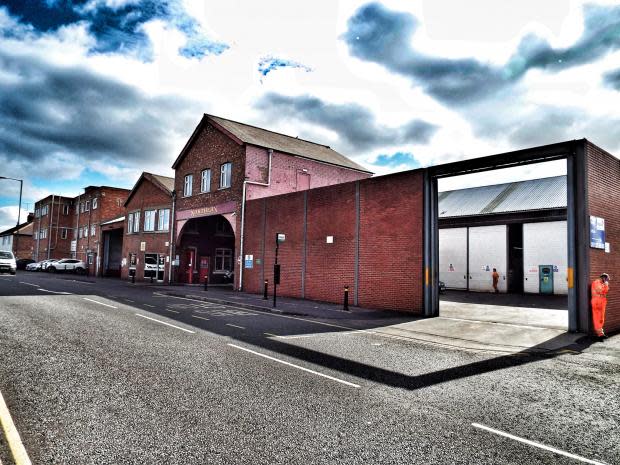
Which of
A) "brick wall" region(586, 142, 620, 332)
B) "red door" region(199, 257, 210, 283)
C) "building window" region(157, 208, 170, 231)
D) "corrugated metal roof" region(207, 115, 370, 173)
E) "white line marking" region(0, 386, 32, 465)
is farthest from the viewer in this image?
"building window" region(157, 208, 170, 231)

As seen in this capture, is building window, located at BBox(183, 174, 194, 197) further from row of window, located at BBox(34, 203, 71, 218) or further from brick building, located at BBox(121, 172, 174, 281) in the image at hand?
row of window, located at BBox(34, 203, 71, 218)

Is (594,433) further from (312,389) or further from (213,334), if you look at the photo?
(213,334)

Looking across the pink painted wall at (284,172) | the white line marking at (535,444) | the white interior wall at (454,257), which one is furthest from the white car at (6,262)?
the white line marking at (535,444)

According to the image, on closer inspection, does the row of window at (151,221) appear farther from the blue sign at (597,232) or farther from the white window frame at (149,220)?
the blue sign at (597,232)

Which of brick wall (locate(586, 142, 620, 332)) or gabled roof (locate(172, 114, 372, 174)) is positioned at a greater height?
gabled roof (locate(172, 114, 372, 174))

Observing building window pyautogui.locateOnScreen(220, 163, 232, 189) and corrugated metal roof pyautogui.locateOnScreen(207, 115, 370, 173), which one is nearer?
building window pyautogui.locateOnScreen(220, 163, 232, 189)

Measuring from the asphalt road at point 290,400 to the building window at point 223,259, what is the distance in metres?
24.5

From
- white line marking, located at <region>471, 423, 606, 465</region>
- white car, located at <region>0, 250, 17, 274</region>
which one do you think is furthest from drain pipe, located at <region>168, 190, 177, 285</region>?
white line marking, located at <region>471, 423, 606, 465</region>

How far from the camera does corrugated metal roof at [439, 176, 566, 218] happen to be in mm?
26439

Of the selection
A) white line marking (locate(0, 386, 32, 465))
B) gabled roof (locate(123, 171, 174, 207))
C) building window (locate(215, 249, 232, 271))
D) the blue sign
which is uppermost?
gabled roof (locate(123, 171, 174, 207))

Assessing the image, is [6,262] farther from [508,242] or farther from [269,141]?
[508,242]

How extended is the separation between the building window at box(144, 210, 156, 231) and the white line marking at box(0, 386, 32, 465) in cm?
3169

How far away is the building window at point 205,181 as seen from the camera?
28.8 meters

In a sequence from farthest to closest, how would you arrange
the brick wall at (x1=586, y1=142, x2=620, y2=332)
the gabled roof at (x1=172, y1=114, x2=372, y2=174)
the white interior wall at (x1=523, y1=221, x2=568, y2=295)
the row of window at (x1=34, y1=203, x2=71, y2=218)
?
the row of window at (x1=34, y1=203, x2=71, y2=218), the gabled roof at (x1=172, y1=114, x2=372, y2=174), the white interior wall at (x1=523, y1=221, x2=568, y2=295), the brick wall at (x1=586, y1=142, x2=620, y2=332)
